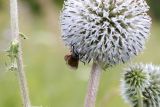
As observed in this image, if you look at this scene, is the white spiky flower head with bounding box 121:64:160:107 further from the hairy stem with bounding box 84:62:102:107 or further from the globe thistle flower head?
the hairy stem with bounding box 84:62:102:107

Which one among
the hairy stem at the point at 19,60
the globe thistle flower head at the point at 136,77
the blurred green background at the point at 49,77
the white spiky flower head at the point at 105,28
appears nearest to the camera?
the hairy stem at the point at 19,60

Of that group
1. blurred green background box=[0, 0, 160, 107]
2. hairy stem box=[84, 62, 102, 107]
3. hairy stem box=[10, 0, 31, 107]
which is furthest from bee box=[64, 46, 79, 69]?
blurred green background box=[0, 0, 160, 107]

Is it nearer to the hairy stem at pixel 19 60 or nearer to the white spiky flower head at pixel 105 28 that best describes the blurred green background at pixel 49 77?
the white spiky flower head at pixel 105 28

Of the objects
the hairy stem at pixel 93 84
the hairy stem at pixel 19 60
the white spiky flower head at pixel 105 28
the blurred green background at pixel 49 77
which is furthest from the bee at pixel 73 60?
the blurred green background at pixel 49 77

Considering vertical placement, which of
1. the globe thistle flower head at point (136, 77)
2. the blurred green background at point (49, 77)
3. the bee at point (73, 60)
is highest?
the bee at point (73, 60)

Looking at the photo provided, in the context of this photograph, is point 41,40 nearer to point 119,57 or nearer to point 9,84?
point 9,84

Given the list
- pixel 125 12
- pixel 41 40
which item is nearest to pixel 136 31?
pixel 125 12

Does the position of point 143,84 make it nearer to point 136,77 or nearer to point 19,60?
point 136,77
